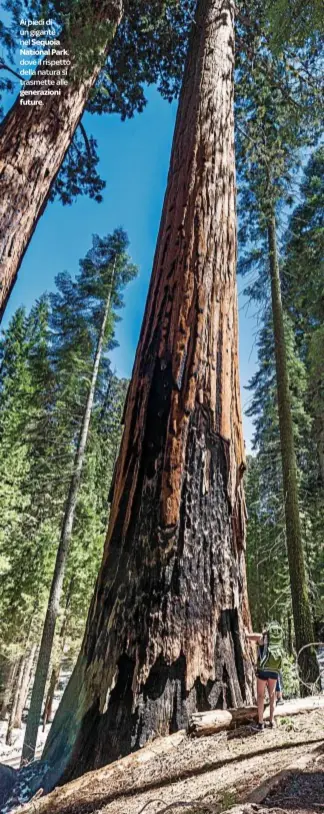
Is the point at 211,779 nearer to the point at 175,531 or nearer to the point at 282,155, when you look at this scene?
the point at 175,531

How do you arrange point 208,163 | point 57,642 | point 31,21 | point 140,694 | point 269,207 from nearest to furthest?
1. point 140,694
2. point 208,163
3. point 31,21
4. point 269,207
5. point 57,642

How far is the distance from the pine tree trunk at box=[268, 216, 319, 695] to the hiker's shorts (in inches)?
223

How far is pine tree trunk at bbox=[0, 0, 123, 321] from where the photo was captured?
3.25 meters

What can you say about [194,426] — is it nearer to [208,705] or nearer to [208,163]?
[208,705]

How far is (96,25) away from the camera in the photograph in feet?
15.1

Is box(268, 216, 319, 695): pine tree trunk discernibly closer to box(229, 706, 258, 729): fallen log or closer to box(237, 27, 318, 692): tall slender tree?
box(237, 27, 318, 692): tall slender tree

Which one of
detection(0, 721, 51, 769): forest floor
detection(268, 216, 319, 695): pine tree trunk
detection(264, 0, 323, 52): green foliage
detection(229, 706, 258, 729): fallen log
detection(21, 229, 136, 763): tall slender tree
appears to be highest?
detection(21, 229, 136, 763): tall slender tree

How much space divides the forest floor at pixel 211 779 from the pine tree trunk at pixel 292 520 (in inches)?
229

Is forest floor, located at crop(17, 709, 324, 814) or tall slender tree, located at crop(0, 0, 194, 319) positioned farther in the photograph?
tall slender tree, located at crop(0, 0, 194, 319)

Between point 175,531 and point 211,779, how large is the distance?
1044 mm

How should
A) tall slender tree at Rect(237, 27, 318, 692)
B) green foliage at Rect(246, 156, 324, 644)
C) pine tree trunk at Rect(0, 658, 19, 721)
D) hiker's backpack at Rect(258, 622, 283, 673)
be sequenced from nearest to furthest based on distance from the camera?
hiker's backpack at Rect(258, 622, 283, 673) < tall slender tree at Rect(237, 27, 318, 692) < green foliage at Rect(246, 156, 324, 644) < pine tree trunk at Rect(0, 658, 19, 721)

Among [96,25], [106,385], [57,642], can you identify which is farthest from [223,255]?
[57,642]

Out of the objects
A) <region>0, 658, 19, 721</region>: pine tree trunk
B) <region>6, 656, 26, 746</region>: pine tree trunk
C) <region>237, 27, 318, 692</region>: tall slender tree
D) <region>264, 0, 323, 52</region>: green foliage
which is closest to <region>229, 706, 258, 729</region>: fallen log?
<region>237, 27, 318, 692</region>: tall slender tree

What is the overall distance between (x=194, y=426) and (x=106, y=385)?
1346 centimetres
